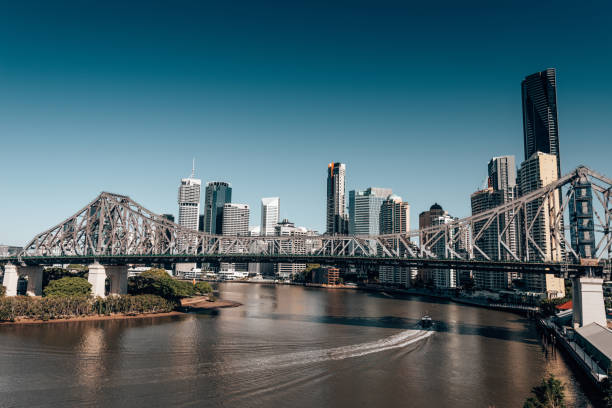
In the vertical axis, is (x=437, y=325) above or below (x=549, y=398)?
below

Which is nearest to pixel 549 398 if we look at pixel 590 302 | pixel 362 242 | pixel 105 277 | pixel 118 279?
pixel 590 302

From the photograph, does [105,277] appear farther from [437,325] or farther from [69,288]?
[437,325]

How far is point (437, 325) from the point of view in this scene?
73.8 m

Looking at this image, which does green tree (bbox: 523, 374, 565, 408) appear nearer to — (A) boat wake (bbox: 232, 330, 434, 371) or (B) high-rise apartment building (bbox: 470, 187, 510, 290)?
(A) boat wake (bbox: 232, 330, 434, 371)

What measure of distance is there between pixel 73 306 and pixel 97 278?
49.0 ft

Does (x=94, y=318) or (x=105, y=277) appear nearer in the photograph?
(x=94, y=318)

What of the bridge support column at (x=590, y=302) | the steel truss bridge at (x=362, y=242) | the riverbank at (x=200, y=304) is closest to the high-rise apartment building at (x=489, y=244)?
the steel truss bridge at (x=362, y=242)

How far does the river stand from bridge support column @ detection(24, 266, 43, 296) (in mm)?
31603

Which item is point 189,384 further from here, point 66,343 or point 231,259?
point 231,259

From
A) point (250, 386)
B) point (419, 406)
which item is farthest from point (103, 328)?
point (419, 406)

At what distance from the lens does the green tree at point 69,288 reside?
76250mm

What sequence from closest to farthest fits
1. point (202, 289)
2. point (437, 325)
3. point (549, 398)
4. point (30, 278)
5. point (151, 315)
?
point (549, 398)
point (437, 325)
point (151, 315)
point (30, 278)
point (202, 289)

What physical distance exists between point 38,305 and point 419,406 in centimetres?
6308

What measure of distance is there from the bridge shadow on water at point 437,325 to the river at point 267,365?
0.43m
